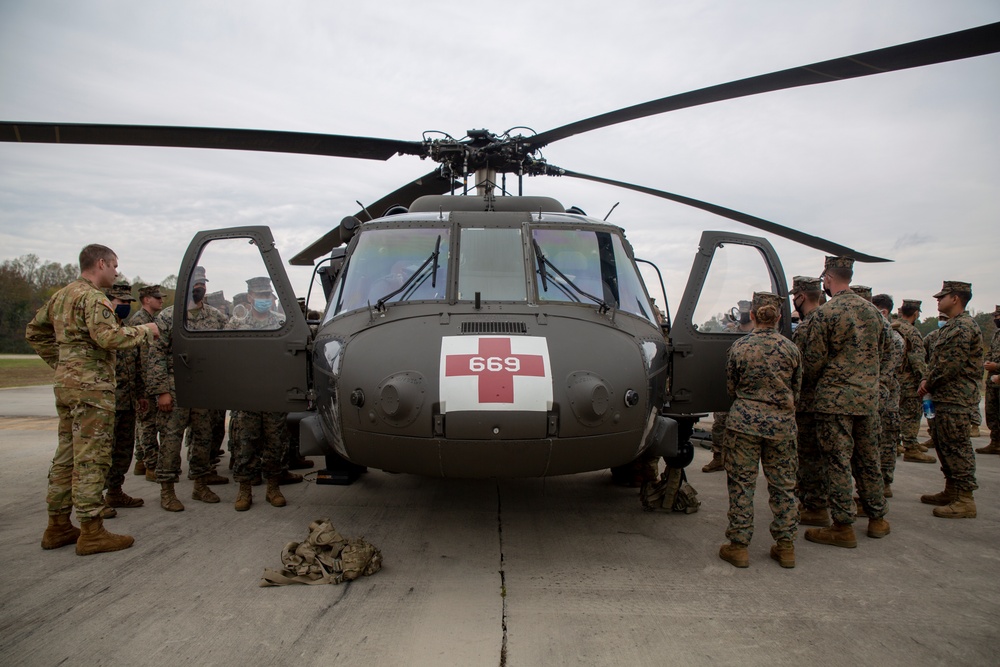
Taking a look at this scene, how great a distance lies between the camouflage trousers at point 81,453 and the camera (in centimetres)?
389

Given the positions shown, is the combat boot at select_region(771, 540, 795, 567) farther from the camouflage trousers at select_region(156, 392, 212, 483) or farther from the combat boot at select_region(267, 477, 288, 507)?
the camouflage trousers at select_region(156, 392, 212, 483)

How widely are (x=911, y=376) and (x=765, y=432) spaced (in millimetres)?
4810

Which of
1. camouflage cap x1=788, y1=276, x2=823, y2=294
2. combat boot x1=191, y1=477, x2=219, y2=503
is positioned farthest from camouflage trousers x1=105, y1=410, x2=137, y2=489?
camouflage cap x1=788, y1=276, x2=823, y2=294

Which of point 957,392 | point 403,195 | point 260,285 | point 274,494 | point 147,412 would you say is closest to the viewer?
point 260,285

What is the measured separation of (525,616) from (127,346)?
9.73ft

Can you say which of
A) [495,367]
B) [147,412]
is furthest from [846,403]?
[147,412]

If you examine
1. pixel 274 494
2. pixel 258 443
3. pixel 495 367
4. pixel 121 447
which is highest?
pixel 495 367

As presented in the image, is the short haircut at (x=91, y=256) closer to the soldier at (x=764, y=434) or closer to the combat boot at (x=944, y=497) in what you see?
the soldier at (x=764, y=434)

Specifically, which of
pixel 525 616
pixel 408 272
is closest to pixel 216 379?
pixel 408 272

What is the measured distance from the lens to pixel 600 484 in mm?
5719

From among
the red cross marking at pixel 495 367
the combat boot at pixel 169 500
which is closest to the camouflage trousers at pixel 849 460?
the red cross marking at pixel 495 367

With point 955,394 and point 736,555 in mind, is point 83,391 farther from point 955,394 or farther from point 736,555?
point 955,394

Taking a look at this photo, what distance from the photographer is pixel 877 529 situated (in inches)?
170

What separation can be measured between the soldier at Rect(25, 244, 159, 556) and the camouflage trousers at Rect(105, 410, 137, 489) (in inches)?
38.4
